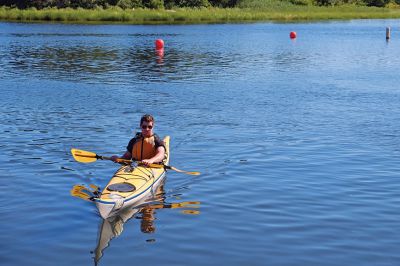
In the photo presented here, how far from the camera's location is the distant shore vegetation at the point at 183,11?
85375 mm

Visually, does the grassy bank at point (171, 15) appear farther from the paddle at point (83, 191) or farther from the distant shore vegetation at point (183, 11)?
the paddle at point (83, 191)

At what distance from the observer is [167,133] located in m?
21.6

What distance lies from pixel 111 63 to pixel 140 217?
29909mm

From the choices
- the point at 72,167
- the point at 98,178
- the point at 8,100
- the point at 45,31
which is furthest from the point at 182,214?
the point at 45,31

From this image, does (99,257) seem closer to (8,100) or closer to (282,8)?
(8,100)

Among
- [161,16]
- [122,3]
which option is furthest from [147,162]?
[122,3]

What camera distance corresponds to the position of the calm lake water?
1172cm

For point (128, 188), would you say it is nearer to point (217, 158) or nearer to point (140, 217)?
point (140, 217)

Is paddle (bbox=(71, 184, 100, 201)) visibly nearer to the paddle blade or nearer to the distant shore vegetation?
the paddle blade

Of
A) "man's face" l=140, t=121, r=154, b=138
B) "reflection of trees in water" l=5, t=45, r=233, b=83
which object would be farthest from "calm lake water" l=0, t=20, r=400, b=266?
"man's face" l=140, t=121, r=154, b=138

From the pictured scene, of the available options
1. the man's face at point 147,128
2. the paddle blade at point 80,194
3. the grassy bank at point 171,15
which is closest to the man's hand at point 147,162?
the man's face at point 147,128

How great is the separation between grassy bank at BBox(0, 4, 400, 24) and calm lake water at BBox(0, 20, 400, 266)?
4322 cm

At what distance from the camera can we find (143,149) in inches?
608

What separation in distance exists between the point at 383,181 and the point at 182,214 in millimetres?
5389
